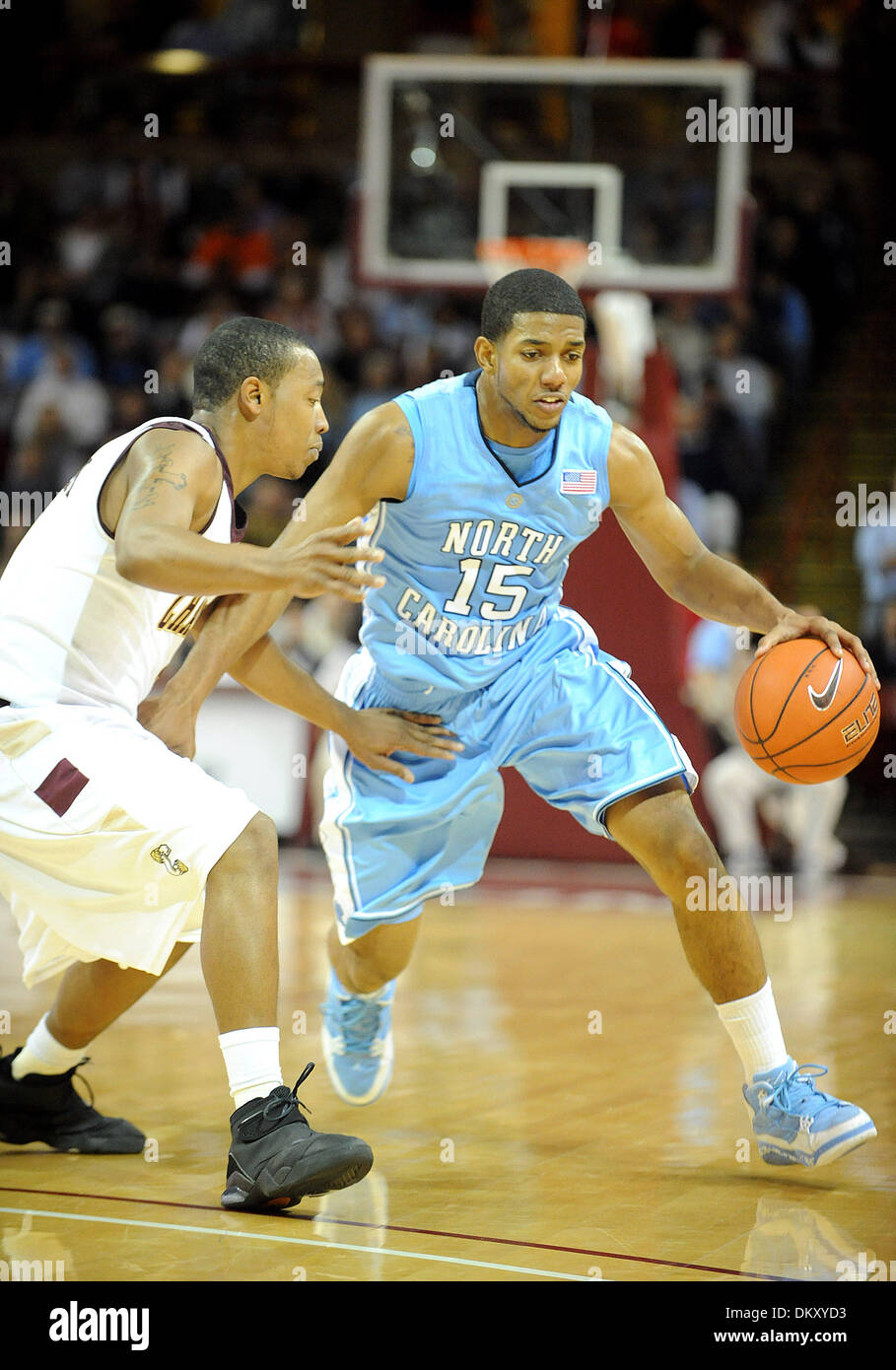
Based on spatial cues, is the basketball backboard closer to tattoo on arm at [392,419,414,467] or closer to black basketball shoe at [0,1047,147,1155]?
tattoo on arm at [392,419,414,467]

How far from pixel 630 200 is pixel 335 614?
→ 3.57 m

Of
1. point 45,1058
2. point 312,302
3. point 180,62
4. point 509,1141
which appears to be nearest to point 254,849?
point 45,1058

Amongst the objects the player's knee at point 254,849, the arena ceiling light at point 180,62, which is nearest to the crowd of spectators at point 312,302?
the arena ceiling light at point 180,62

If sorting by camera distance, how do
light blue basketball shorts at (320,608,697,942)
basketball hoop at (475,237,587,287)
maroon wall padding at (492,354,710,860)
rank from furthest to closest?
basketball hoop at (475,237,587,287), maroon wall padding at (492,354,710,860), light blue basketball shorts at (320,608,697,942)

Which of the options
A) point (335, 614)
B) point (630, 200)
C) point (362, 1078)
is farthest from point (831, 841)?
point (362, 1078)

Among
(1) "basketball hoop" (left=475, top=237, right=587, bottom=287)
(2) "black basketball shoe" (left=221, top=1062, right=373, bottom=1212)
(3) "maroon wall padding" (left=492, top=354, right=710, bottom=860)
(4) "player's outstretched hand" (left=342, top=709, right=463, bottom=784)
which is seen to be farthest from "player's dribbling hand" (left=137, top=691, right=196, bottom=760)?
(1) "basketball hoop" (left=475, top=237, right=587, bottom=287)

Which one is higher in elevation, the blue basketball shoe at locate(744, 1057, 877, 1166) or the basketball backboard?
the basketball backboard

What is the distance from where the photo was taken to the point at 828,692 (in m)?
3.88

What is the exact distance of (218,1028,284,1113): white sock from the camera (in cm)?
316

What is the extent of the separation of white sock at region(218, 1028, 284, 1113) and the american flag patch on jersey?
153 centimetres

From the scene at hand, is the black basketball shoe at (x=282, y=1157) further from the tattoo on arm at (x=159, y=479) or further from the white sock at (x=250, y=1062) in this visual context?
the tattoo on arm at (x=159, y=479)

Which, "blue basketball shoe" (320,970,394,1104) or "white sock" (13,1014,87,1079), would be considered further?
"blue basketball shoe" (320,970,394,1104)

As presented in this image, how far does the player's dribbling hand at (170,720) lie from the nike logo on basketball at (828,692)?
1.49 m

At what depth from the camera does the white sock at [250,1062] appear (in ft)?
10.4
